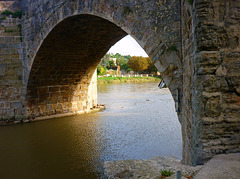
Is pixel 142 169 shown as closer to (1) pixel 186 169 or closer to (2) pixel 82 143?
(1) pixel 186 169

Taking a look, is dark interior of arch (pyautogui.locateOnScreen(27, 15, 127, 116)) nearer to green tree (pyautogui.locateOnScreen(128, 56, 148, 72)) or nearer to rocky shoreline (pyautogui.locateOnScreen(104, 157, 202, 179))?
rocky shoreline (pyautogui.locateOnScreen(104, 157, 202, 179))

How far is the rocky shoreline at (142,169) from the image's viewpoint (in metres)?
2.25

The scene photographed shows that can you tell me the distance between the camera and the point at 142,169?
108 inches

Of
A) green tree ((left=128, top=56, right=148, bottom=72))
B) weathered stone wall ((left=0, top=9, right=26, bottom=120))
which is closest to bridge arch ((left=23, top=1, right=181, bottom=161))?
weathered stone wall ((left=0, top=9, right=26, bottom=120))

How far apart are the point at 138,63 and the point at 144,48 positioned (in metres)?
44.4

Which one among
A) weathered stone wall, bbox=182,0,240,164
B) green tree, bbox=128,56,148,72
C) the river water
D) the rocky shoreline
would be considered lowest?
the river water

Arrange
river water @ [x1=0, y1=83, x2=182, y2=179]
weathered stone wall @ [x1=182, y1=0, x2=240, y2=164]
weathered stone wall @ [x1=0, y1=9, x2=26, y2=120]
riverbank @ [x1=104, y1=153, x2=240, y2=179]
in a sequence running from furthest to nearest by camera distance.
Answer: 1. weathered stone wall @ [x1=0, y1=9, x2=26, y2=120]
2. river water @ [x1=0, y1=83, x2=182, y2=179]
3. weathered stone wall @ [x1=182, y1=0, x2=240, y2=164]
4. riverbank @ [x1=104, y1=153, x2=240, y2=179]

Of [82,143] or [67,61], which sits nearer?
[82,143]

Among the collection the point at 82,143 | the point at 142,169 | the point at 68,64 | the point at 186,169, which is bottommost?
the point at 82,143

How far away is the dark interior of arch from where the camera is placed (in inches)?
266

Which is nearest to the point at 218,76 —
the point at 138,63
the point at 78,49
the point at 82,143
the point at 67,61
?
the point at 82,143

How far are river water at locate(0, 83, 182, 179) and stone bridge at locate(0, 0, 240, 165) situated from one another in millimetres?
1284

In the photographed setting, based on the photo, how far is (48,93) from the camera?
30.1 ft

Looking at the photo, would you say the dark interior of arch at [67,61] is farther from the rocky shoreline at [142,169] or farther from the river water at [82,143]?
the rocky shoreline at [142,169]
